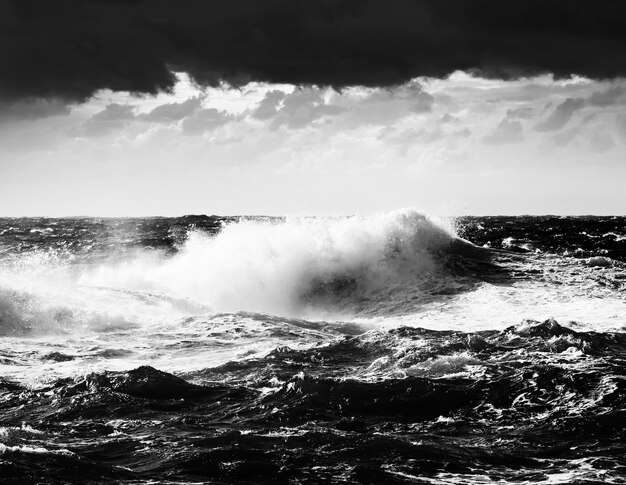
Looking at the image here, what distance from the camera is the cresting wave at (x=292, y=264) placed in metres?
25.7

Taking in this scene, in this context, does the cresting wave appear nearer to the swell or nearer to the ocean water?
the ocean water

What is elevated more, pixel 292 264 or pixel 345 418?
pixel 292 264

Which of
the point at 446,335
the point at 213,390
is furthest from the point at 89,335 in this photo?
the point at 446,335

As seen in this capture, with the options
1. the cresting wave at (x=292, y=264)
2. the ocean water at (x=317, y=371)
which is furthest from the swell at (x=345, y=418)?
the cresting wave at (x=292, y=264)

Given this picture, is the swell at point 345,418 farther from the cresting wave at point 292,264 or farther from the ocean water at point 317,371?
the cresting wave at point 292,264

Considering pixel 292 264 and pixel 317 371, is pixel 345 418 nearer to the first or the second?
pixel 317 371

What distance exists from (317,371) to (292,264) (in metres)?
14.8

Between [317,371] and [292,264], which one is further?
[292,264]

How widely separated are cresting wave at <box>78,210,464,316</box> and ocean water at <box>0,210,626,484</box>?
131 millimetres

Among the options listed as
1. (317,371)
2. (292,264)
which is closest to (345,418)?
(317,371)

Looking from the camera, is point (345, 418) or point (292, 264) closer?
point (345, 418)

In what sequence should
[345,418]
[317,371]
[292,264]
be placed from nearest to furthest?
[345,418] < [317,371] < [292,264]

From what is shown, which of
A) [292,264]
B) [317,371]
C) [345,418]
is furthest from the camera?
[292,264]

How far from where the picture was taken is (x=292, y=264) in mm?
28031
